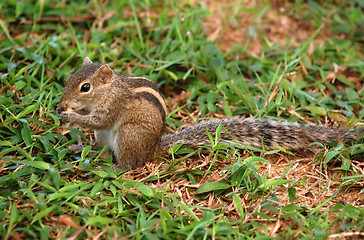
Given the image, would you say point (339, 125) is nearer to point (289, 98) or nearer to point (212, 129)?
point (289, 98)

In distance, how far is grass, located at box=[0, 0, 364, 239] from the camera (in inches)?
124

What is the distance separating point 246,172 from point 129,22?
2851 millimetres

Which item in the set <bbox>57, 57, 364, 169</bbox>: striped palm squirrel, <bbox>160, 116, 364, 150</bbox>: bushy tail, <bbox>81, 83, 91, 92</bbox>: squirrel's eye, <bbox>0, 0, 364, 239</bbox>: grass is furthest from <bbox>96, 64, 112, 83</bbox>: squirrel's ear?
<bbox>160, 116, 364, 150</bbox>: bushy tail

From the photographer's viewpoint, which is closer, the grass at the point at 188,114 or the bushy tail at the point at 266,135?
the grass at the point at 188,114

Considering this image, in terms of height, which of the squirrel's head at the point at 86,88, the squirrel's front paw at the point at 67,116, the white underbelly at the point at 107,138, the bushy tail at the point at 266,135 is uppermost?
the squirrel's head at the point at 86,88

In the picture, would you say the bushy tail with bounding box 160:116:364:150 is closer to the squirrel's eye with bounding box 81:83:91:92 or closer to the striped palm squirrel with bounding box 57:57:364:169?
the striped palm squirrel with bounding box 57:57:364:169

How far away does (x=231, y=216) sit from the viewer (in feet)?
11.1

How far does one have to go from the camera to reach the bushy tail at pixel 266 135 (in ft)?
12.8

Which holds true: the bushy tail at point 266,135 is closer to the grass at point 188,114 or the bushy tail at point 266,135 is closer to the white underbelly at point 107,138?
the grass at point 188,114

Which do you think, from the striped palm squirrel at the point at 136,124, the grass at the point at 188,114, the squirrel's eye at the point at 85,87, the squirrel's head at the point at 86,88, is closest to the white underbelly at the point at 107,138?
the striped palm squirrel at the point at 136,124

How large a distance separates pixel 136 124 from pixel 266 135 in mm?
1186

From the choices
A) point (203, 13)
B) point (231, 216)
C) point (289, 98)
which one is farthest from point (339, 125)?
point (203, 13)

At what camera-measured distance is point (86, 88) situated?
3787mm

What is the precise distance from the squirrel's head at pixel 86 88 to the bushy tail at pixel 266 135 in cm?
74
